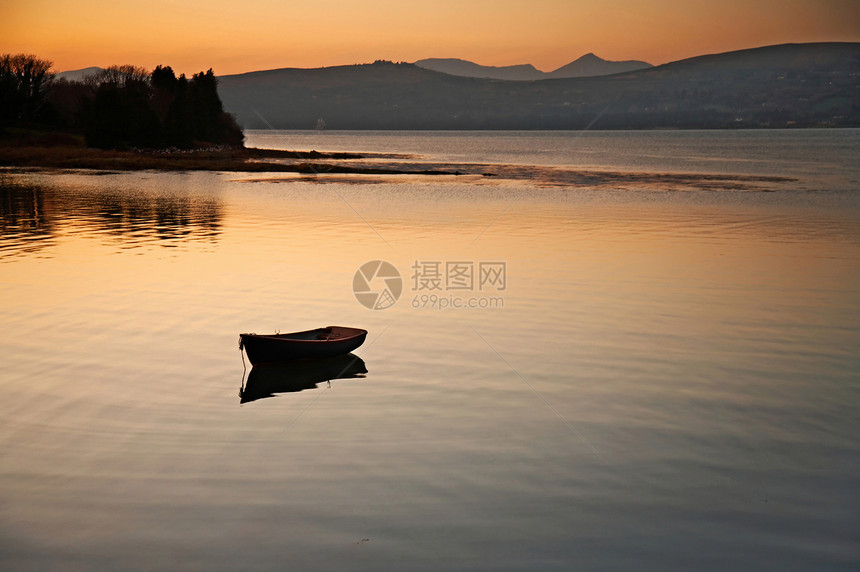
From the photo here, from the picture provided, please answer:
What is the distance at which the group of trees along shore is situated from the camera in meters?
112

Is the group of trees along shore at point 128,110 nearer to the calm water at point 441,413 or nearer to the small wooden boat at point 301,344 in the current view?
the calm water at point 441,413

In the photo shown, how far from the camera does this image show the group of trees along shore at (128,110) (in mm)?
112312

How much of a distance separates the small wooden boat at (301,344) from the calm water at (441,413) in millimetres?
545

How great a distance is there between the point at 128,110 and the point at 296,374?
4129 inches

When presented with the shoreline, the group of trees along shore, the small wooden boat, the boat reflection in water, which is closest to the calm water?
the boat reflection in water

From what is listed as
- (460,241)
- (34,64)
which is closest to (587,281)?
(460,241)

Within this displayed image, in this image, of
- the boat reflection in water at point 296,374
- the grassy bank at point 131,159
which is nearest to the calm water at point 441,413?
the boat reflection in water at point 296,374

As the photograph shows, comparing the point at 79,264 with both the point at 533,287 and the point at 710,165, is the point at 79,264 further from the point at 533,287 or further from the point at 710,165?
the point at 710,165

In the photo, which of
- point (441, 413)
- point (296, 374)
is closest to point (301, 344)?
point (296, 374)

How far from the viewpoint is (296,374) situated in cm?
1908

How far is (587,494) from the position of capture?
40.9 ft

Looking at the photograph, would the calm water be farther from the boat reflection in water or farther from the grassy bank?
the grassy bank

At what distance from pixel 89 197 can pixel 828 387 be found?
6031cm

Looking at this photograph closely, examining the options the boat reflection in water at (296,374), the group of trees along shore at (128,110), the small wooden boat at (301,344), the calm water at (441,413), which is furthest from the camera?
the group of trees along shore at (128,110)
